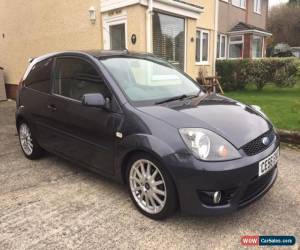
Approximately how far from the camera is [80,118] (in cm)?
373

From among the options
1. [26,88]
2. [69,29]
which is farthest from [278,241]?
[69,29]

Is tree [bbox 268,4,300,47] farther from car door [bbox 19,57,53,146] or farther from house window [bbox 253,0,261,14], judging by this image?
car door [bbox 19,57,53,146]

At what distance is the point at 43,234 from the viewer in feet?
9.66

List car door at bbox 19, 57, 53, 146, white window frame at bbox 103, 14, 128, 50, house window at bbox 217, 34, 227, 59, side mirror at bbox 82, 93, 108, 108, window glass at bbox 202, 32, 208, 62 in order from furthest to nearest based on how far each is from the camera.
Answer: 1. house window at bbox 217, 34, 227, 59
2. window glass at bbox 202, 32, 208, 62
3. white window frame at bbox 103, 14, 128, 50
4. car door at bbox 19, 57, 53, 146
5. side mirror at bbox 82, 93, 108, 108

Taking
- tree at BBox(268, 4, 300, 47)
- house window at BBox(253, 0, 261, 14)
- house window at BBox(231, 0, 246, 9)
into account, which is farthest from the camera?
tree at BBox(268, 4, 300, 47)

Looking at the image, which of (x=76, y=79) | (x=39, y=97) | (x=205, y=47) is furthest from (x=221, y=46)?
(x=76, y=79)

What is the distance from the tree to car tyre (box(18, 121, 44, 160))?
41252mm

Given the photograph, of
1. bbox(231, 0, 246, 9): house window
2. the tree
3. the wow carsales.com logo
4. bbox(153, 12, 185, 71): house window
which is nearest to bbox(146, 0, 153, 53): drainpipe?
bbox(153, 12, 185, 71): house window

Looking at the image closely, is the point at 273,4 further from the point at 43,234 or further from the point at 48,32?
the point at 43,234

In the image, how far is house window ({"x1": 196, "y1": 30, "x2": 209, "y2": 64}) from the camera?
39.4 feet

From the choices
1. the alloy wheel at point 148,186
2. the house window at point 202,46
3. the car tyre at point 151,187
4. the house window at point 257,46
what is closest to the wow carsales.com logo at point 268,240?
the car tyre at point 151,187

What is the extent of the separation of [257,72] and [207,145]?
1108 cm

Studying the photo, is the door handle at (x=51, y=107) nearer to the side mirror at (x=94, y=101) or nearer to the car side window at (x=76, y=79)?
the car side window at (x=76, y=79)

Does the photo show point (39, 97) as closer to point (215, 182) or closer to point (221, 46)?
point (215, 182)
